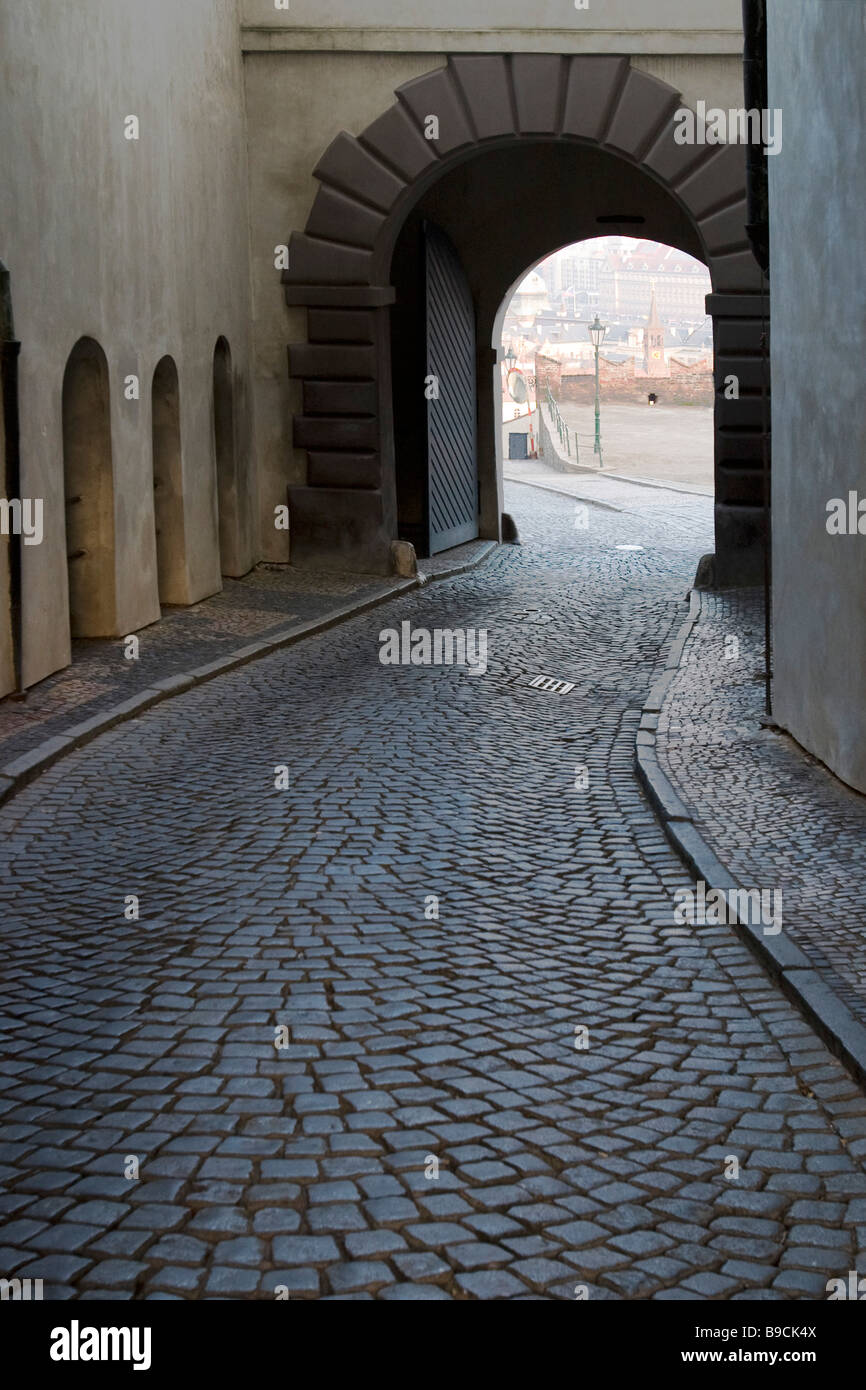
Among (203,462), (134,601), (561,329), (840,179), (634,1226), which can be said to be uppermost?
(561,329)

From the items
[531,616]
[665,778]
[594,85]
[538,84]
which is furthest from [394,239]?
[665,778]

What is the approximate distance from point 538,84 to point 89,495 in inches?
296

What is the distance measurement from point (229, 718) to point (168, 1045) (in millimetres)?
5903

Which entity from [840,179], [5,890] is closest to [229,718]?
[5,890]

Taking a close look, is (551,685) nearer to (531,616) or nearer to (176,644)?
(176,644)

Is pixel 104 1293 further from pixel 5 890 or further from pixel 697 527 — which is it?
pixel 697 527

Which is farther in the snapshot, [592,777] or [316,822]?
[592,777]

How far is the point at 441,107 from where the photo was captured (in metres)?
18.5

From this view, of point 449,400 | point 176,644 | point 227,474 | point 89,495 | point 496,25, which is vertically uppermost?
point 496,25

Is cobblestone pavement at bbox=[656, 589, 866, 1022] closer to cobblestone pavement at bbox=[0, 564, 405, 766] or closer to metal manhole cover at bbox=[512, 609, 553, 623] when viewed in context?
metal manhole cover at bbox=[512, 609, 553, 623]

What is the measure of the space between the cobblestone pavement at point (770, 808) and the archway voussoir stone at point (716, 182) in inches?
260

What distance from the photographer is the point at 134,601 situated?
580 inches

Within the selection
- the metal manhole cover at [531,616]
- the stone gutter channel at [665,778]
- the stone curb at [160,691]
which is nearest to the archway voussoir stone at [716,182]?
the stone gutter channel at [665,778]

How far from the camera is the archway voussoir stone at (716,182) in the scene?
17.9 meters
